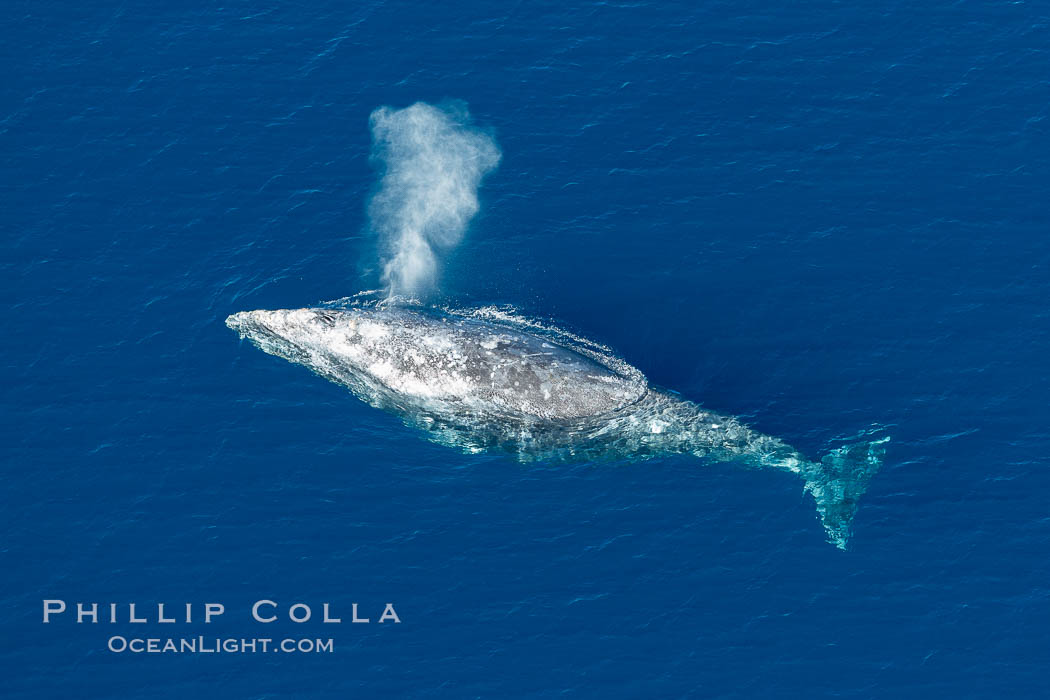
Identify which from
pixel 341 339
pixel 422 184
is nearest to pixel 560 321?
pixel 341 339

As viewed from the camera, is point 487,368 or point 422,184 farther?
point 422,184

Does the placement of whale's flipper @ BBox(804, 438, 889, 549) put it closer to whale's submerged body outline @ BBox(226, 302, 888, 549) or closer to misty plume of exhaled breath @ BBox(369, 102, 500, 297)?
whale's submerged body outline @ BBox(226, 302, 888, 549)

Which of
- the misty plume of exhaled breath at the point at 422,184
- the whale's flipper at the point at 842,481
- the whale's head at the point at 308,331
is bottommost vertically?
the whale's flipper at the point at 842,481

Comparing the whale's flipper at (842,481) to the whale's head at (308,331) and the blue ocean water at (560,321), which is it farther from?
the whale's head at (308,331)

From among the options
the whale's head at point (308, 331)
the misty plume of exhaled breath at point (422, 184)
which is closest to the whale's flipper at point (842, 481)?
the misty plume of exhaled breath at point (422, 184)

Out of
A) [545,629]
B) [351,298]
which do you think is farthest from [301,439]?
[545,629]

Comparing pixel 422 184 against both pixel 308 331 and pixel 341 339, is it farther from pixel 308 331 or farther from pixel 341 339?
pixel 308 331

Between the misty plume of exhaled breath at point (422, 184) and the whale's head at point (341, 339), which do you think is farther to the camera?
the misty plume of exhaled breath at point (422, 184)


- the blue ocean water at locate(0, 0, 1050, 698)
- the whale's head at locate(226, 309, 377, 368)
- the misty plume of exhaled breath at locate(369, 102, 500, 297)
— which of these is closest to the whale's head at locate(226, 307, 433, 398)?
the whale's head at locate(226, 309, 377, 368)
